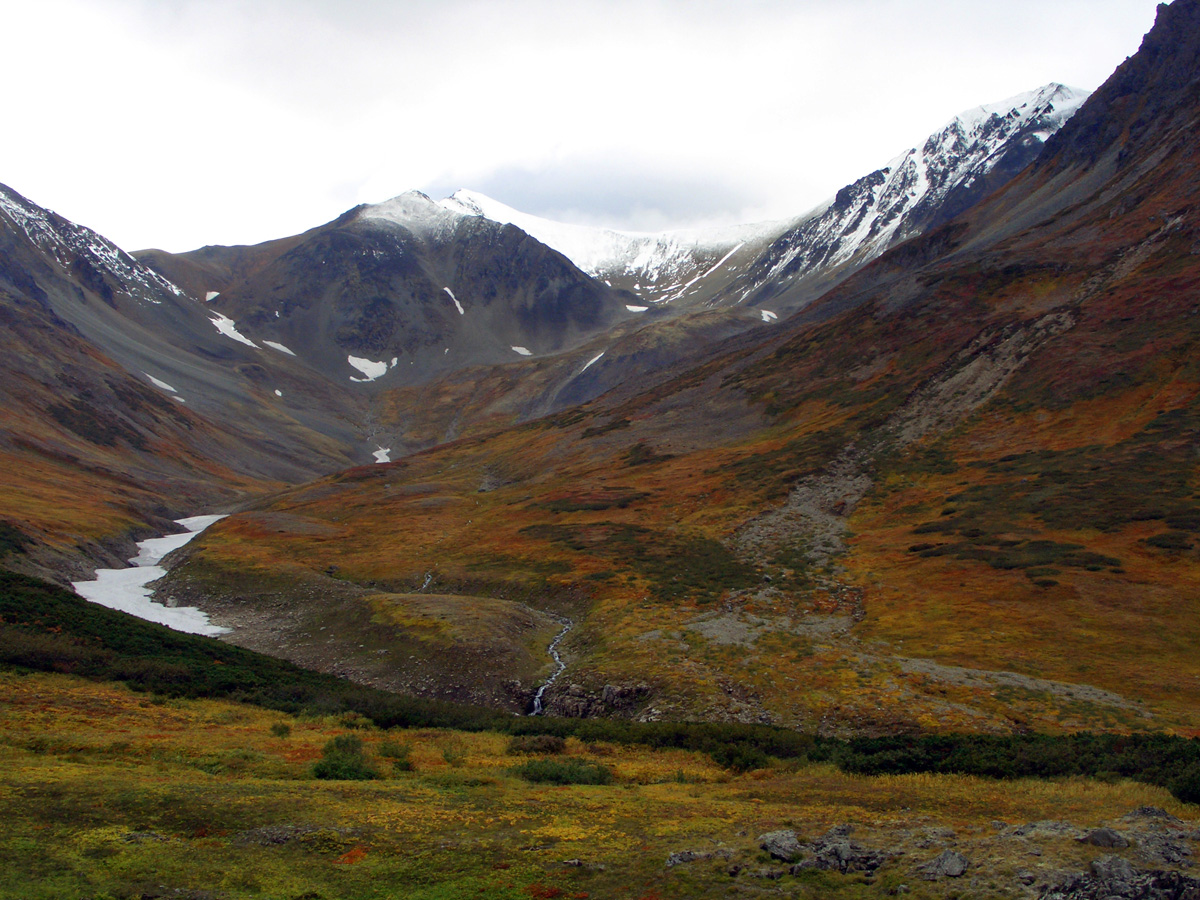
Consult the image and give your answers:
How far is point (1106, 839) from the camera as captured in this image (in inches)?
523

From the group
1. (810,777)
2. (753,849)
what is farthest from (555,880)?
(810,777)

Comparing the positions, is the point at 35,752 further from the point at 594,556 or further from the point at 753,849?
the point at 594,556

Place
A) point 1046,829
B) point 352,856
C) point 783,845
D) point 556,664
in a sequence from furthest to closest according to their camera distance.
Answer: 1. point 556,664
2. point 1046,829
3. point 783,845
4. point 352,856

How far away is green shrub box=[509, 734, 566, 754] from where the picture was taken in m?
25.9

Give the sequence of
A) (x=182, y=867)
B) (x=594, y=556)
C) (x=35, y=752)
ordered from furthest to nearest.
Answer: (x=594, y=556) < (x=35, y=752) < (x=182, y=867)

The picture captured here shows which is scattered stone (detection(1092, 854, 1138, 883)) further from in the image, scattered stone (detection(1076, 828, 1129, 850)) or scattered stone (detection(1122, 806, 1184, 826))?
scattered stone (detection(1122, 806, 1184, 826))

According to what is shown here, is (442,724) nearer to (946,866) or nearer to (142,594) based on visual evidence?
(946,866)

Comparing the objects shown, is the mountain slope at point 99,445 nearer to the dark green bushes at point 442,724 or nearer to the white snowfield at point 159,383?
the white snowfield at point 159,383

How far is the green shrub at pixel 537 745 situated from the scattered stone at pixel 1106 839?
55.6 ft

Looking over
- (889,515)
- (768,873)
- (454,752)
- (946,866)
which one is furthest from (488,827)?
(889,515)

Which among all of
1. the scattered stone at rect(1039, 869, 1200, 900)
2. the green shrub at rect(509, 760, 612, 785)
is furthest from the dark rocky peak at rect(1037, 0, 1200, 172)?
the scattered stone at rect(1039, 869, 1200, 900)

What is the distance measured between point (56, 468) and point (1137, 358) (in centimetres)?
14067

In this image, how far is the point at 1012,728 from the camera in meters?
29.3

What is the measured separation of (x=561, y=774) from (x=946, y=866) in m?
11.7
